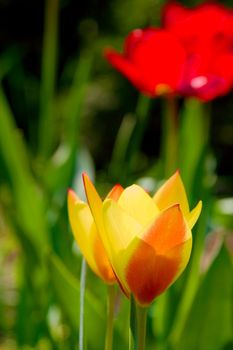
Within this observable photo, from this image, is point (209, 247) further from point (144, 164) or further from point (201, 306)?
point (201, 306)

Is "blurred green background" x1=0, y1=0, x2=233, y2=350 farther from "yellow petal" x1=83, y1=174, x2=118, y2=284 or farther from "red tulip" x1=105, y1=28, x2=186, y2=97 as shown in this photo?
"yellow petal" x1=83, y1=174, x2=118, y2=284

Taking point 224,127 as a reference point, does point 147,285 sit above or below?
above

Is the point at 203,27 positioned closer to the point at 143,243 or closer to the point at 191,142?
the point at 191,142

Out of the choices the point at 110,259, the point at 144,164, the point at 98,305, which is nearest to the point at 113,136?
the point at 144,164

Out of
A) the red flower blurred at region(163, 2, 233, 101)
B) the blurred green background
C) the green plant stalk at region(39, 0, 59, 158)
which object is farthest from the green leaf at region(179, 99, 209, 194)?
the green plant stalk at region(39, 0, 59, 158)

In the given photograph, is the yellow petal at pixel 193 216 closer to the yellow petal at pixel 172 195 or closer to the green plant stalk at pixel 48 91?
the yellow petal at pixel 172 195

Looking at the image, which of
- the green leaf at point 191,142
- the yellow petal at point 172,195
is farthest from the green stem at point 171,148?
the yellow petal at point 172,195
